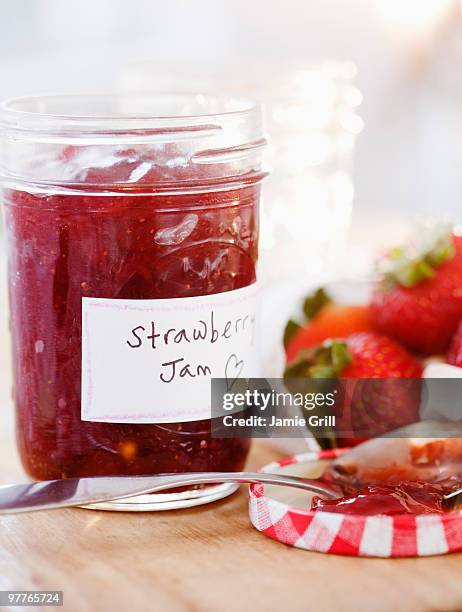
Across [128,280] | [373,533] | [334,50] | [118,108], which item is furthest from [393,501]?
[334,50]

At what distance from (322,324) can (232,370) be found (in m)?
0.25

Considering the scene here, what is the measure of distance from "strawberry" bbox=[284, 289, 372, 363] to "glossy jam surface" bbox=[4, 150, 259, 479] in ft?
0.71

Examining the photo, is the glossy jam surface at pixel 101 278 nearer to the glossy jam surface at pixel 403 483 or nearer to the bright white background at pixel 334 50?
the glossy jam surface at pixel 403 483

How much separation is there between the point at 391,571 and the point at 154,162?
0.35m

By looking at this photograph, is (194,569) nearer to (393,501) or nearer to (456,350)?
(393,501)

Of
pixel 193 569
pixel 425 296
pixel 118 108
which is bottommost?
pixel 193 569

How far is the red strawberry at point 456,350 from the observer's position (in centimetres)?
94

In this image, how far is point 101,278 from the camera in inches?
30.2

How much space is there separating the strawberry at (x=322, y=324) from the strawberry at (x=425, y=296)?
0.03 meters

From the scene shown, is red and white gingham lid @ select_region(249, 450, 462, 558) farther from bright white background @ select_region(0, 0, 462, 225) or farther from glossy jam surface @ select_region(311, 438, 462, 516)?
bright white background @ select_region(0, 0, 462, 225)

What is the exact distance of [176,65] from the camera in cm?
142

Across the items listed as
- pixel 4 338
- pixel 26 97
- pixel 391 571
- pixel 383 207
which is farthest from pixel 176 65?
pixel 383 207

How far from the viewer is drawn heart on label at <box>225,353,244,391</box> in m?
0.83

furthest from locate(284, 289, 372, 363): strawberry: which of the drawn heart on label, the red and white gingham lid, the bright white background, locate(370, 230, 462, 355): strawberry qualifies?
the bright white background
